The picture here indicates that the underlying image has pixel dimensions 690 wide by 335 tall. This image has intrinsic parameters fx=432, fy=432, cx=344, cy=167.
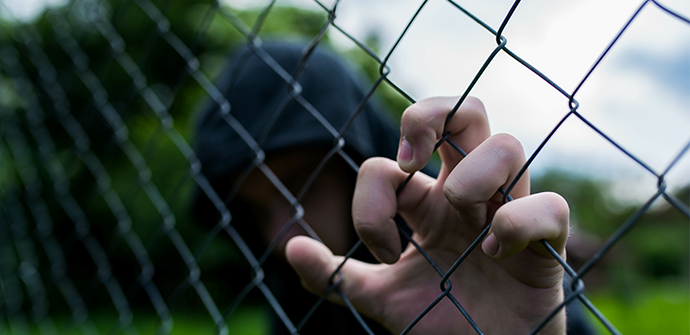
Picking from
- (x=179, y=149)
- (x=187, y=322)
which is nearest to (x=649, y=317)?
(x=187, y=322)

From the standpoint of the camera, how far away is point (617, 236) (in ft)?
1.26

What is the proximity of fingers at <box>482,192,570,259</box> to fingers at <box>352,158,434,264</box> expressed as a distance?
194mm

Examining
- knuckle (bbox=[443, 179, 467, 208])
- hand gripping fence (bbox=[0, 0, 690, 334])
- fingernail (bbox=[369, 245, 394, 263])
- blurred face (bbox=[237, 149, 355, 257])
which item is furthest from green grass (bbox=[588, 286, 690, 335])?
knuckle (bbox=[443, 179, 467, 208])

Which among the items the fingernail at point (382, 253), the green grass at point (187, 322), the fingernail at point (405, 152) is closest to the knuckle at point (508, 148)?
the fingernail at point (405, 152)

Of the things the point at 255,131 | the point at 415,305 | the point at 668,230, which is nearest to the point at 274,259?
the point at 255,131

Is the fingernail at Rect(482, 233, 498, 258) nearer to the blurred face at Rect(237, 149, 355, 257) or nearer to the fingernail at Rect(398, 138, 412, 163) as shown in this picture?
the fingernail at Rect(398, 138, 412, 163)

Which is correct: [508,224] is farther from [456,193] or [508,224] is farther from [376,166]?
[376,166]

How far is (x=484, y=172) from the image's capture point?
1.75 feet

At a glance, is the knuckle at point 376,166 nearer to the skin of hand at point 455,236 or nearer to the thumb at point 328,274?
the skin of hand at point 455,236

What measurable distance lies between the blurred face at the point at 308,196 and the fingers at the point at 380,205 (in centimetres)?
86

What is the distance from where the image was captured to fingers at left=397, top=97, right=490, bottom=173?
0.59m

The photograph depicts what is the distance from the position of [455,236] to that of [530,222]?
0.21m

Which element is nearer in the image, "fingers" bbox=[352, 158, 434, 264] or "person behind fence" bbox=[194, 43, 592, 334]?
"person behind fence" bbox=[194, 43, 592, 334]

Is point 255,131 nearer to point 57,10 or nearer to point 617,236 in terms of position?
point 57,10
